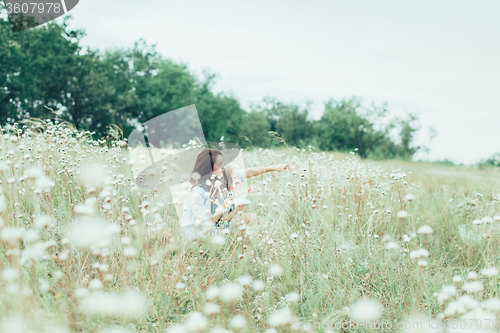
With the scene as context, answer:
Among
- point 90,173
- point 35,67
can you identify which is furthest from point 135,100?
point 90,173

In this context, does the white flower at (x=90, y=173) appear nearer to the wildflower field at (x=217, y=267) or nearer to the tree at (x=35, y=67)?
the wildflower field at (x=217, y=267)

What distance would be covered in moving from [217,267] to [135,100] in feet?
97.1

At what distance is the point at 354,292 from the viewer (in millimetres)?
2223

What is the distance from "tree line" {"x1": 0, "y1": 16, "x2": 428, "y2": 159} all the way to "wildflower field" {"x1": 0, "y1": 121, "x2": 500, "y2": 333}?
24.3 ft

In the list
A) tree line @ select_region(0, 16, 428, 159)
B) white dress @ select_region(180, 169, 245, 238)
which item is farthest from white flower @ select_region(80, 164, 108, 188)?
tree line @ select_region(0, 16, 428, 159)

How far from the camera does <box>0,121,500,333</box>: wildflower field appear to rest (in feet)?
5.24

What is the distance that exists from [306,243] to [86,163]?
9.44ft

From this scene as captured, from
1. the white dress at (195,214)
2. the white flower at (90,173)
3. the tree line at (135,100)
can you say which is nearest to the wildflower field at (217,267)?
the white flower at (90,173)

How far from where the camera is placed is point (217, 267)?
239 centimetres

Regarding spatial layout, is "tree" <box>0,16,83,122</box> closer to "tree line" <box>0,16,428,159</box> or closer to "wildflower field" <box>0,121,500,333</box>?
"tree line" <box>0,16,428,159</box>

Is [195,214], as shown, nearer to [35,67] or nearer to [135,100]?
[35,67]

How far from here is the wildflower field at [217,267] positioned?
1.60 meters

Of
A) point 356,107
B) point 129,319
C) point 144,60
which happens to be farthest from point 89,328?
point 356,107

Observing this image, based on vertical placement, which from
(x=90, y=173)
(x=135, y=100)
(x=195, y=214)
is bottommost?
(x=195, y=214)
